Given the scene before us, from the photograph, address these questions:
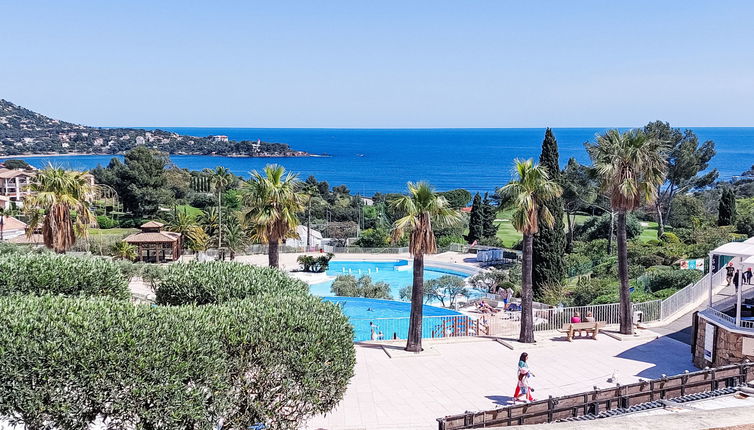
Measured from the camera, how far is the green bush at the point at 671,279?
2573cm

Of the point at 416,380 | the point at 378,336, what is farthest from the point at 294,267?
the point at 416,380

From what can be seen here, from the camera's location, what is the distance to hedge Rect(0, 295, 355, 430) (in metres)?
9.42

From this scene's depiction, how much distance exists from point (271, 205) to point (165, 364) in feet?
35.5

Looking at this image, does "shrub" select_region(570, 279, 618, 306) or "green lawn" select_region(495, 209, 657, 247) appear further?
"green lawn" select_region(495, 209, 657, 247)

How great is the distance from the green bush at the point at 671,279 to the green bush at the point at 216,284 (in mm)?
17774

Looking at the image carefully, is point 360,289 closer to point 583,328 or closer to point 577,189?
point 583,328

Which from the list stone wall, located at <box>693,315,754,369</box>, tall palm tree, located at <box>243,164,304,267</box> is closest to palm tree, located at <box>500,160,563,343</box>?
stone wall, located at <box>693,315,754,369</box>

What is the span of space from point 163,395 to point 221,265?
5.28 meters

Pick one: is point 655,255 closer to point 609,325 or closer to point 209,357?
point 609,325

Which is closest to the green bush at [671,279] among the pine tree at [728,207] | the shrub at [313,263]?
the shrub at [313,263]

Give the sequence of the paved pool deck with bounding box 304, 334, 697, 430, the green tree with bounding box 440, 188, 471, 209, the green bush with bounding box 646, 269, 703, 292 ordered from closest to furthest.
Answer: the paved pool deck with bounding box 304, 334, 697, 430 < the green bush with bounding box 646, 269, 703, 292 < the green tree with bounding box 440, 188, 471, 209

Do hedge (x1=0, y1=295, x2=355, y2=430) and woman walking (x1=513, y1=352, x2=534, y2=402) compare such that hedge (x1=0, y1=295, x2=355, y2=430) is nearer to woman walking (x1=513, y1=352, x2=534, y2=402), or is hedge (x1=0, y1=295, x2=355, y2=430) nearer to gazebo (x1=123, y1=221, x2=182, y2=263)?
woman walking (x1=513, y1=352, x2=534, y2=402)

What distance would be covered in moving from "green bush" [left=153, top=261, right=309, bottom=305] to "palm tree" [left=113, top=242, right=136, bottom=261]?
85.4 ft

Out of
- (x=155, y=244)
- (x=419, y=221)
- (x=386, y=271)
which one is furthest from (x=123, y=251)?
(x=419, y=221)
